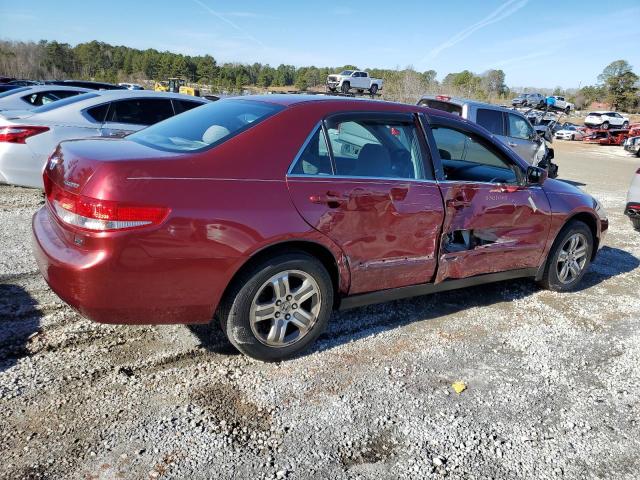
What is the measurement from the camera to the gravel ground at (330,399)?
7.95 feet

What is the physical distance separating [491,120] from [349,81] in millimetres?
32454

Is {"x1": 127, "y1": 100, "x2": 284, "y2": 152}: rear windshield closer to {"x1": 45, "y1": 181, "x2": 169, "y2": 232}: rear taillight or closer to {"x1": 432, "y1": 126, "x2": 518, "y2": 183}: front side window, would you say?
{"x1": 45, "y1": 181, "x2": 169, "y2": 232}: rear taillight

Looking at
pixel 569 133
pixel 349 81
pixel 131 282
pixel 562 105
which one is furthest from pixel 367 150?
pixel 349 81

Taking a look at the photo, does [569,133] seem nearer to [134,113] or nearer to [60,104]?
[134,113]

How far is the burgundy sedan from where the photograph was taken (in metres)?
2.65

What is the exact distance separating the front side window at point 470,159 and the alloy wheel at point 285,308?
5.28 ft

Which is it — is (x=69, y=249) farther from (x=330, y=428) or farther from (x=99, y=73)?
(x=99, y=73)

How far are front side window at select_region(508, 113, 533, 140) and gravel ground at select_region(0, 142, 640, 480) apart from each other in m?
7.27

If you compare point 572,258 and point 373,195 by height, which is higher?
point 373,195

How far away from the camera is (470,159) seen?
5.29m

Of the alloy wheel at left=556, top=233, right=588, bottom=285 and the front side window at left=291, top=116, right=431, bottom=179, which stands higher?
the front side window at left=291, top=116, right=431, bottom=179

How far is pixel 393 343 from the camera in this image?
3.72 meters

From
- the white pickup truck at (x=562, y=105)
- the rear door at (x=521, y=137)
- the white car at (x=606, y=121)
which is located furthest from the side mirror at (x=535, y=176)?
the white car at (x=606, y=121)

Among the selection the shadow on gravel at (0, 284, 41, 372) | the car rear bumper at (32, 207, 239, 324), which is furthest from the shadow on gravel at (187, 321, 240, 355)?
the shadow on gravel at (0, 284, 41, 372)
